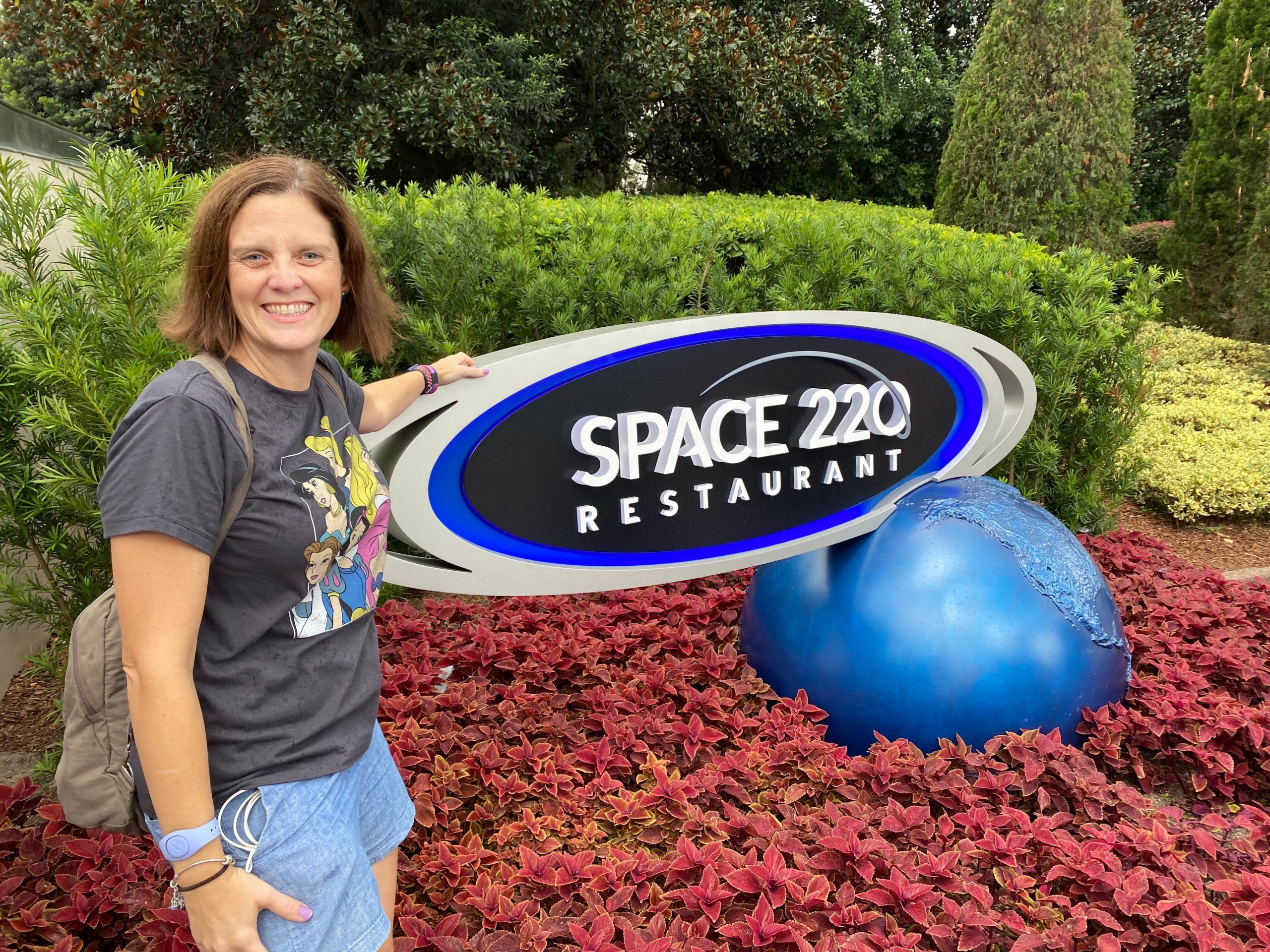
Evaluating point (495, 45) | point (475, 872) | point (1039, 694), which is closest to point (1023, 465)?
point (1039, 694)

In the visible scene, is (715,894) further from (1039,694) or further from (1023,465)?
(1023,465)

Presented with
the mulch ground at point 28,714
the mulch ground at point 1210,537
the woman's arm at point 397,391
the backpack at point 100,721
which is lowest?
the mulch ground at point 28,714

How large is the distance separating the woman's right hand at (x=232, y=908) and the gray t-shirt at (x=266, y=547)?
0.13 m

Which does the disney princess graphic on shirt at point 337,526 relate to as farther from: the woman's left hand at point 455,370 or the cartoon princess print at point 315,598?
the woman's left hand at point 455,370

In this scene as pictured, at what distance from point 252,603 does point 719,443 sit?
66.4 inches

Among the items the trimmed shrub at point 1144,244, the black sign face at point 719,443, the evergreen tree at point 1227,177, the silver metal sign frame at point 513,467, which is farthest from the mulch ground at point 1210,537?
the trimmed shrub at point 1144,244

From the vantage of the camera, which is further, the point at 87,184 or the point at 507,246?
the point at 507,246

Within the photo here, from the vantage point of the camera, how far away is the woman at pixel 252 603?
1.25m

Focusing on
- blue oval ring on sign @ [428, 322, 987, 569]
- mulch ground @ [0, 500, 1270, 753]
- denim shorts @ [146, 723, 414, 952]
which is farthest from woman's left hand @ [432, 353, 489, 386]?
mulch ground @ [0, 500, 1270, 753]

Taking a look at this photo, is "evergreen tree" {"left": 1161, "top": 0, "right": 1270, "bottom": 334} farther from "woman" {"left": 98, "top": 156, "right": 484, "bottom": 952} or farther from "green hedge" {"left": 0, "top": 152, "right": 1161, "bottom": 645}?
"woman" {"left": 98, "top": 156, "right": 484, "bottom": 952}

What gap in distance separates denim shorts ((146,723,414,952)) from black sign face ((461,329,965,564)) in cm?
116

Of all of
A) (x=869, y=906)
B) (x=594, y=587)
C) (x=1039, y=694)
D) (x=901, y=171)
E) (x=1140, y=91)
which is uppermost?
(x=1140, y=91)

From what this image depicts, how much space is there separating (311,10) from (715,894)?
7588 mm

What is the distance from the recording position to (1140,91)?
14.7 metres
